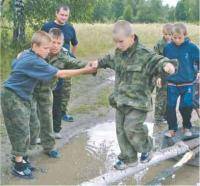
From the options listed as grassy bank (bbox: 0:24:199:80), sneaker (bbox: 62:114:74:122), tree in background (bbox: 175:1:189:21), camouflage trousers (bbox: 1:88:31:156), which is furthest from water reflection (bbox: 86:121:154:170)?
tree in background (bbox: 175:1:189:21)

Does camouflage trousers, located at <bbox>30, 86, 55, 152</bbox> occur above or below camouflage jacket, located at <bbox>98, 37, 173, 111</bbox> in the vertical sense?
below

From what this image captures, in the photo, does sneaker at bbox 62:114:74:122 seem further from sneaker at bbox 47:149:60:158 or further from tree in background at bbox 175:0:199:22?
tree in background at bbox 175:0:199:22

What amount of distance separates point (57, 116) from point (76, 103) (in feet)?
7.85

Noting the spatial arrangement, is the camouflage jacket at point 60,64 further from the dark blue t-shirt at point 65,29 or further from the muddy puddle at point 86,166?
the dark blue t-shirt at point 65,29

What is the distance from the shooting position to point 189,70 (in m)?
7.07

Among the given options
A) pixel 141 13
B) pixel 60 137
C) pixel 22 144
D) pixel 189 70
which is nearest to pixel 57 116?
pixel 60 137

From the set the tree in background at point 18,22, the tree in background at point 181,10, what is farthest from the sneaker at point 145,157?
the tree in background at point 181,10

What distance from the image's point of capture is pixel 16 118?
5895 mm

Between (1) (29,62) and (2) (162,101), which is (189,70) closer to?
(2) (162,101)

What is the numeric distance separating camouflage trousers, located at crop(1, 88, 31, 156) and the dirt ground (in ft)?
1.24

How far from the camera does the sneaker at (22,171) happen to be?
236 inches

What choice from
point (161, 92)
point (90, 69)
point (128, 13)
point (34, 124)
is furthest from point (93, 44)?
point (128, 13)

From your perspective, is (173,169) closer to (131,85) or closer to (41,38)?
(131,85)

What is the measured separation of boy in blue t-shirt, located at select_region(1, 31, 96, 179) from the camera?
5742 mm
